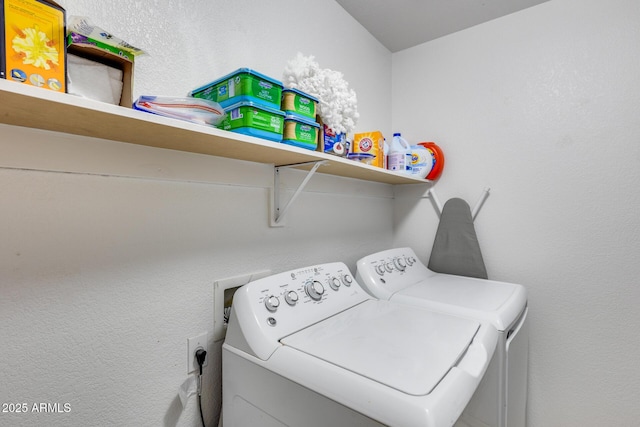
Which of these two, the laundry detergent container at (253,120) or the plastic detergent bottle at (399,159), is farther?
the plastic detergent bottle at (399,159)

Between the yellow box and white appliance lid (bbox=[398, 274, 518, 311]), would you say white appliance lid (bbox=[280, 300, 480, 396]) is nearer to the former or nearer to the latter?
white appliance lid (bbox=[398, 274, 518, 311])

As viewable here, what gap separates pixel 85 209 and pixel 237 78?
0.56 meters

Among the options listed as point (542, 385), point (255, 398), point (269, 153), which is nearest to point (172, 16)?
point (269, 153)

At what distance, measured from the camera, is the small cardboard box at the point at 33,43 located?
525 mm

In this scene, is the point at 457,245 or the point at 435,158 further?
the point at 435,158

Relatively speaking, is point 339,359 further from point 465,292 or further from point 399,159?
point 399,159

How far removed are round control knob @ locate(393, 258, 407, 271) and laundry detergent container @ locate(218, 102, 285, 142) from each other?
107 cm

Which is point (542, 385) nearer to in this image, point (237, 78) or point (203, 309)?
point (203, 309)

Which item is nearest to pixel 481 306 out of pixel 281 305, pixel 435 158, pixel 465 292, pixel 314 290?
pixel 465 292

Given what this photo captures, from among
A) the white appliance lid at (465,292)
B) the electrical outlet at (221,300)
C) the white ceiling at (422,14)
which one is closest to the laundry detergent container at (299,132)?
the electrical outlet at (221,300)

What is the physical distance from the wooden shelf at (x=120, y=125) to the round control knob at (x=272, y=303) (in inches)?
19.6

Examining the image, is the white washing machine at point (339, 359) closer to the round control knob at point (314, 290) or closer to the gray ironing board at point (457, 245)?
the round control knob at point (314, 290)

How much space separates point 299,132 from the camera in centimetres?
106

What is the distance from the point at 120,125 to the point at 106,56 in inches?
5.8
